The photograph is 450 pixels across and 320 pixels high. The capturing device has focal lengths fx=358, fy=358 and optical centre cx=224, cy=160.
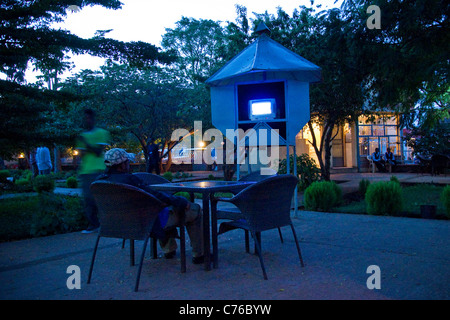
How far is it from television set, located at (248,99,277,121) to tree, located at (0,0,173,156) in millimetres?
2414

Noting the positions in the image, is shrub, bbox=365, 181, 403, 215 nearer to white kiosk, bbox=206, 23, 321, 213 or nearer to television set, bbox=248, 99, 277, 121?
white kiosk, bbox=206, 23, 321, 213

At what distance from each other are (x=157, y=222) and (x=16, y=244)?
269 centimetres

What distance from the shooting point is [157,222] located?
11.0ft

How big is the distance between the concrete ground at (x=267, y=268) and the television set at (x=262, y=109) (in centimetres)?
212

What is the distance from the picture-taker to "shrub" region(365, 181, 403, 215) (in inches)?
253

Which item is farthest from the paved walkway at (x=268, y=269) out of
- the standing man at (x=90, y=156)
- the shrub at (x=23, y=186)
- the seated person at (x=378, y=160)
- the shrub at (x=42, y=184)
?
the seated person at (x=378, y=160)

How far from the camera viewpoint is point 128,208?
3170 millimetres

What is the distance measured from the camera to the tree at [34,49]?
678 cm
